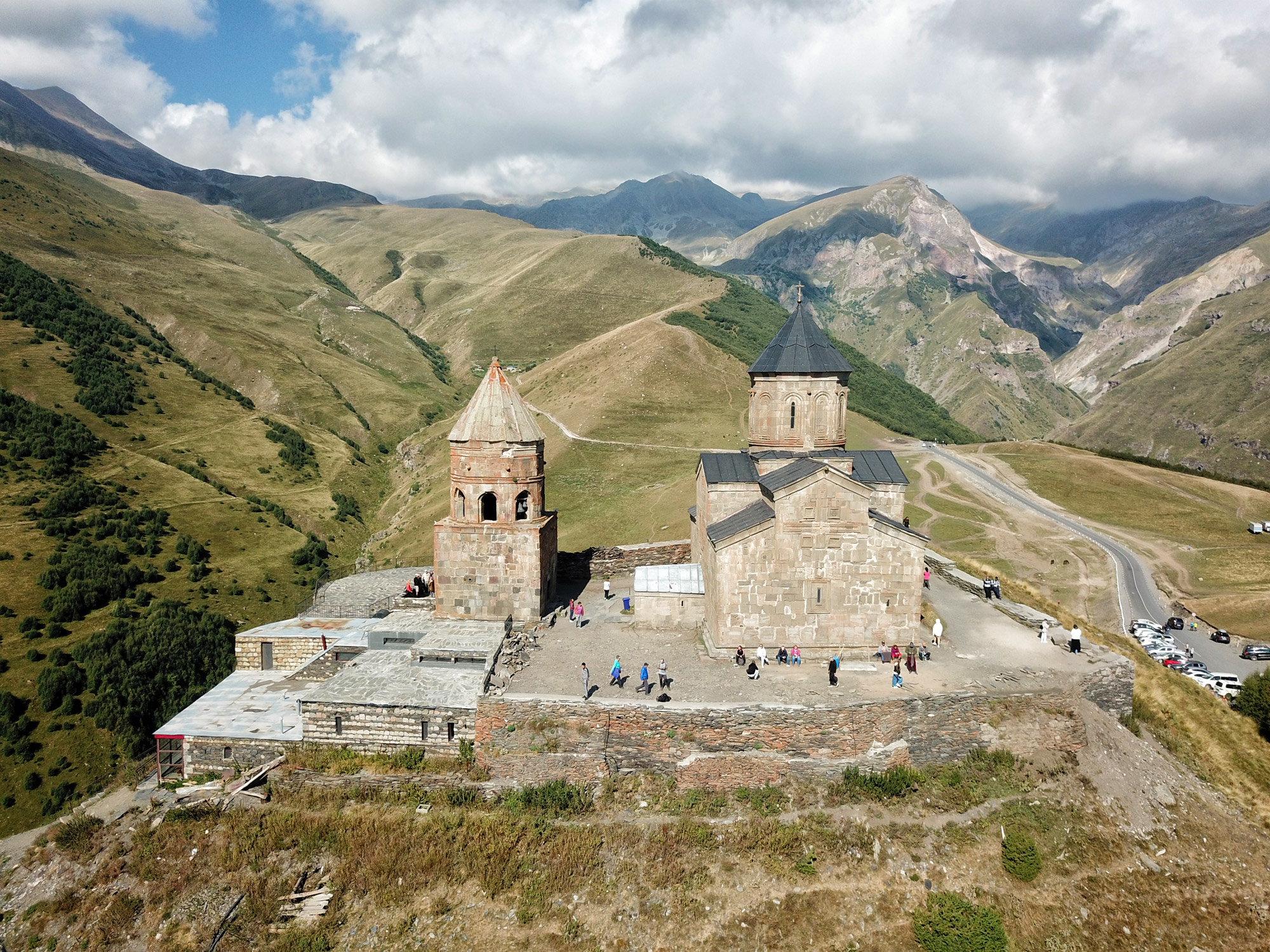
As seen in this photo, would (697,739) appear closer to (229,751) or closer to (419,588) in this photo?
(229,751)

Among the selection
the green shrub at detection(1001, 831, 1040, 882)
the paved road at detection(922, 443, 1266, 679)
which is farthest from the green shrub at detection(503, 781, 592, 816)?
the paved road at detection(922, 443, 1266, 679)

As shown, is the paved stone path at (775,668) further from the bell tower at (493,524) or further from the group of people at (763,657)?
the bell tower at (493,524)

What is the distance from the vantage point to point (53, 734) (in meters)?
29.6

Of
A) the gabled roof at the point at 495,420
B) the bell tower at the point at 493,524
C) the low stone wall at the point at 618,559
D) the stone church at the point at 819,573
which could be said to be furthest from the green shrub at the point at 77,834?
the stone church at the point at 819,573

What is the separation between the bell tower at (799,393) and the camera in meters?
23.8

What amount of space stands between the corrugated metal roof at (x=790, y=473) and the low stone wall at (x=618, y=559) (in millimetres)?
5970

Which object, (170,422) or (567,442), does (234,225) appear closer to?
(170,422)

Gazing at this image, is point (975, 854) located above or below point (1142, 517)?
below

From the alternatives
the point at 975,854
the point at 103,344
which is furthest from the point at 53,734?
the point at 103,344

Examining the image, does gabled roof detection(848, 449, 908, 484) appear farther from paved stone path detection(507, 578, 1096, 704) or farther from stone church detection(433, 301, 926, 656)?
paved stone path detection(507, 578, 1096, 704)

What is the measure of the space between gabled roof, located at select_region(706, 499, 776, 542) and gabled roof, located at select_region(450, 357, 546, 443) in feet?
22.1

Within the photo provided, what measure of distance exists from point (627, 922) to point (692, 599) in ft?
33.0

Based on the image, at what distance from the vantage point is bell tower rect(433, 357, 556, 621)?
72.4ft

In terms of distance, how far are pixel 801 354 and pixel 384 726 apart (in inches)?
685
